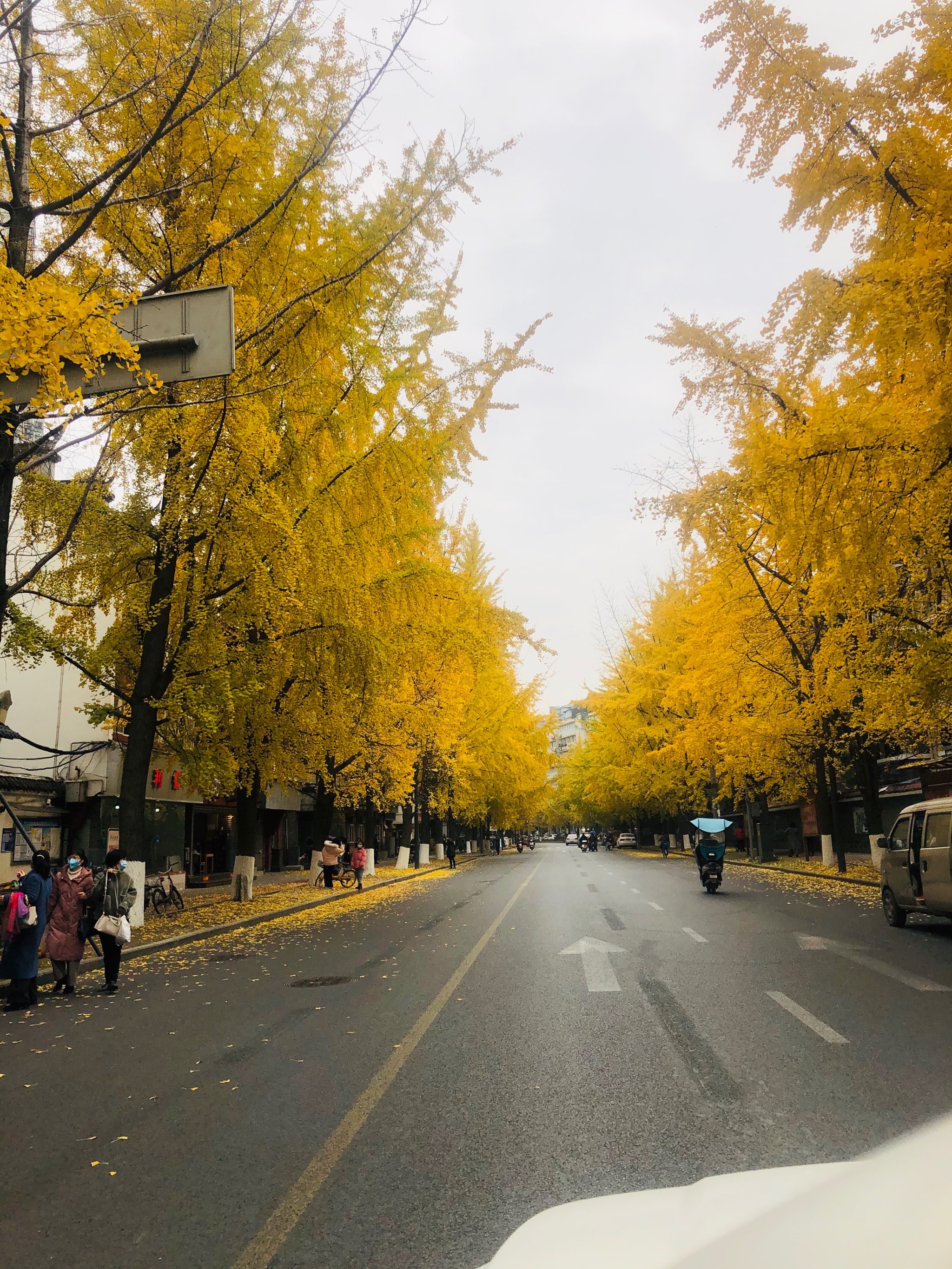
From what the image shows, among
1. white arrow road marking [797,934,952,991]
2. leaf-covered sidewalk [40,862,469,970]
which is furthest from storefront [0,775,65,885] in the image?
white arrow road marking [797,934,952,991]

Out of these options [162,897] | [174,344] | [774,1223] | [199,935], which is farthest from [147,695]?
[774,1223]

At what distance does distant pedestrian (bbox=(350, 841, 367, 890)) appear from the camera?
2505cm

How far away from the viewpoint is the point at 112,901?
10.3 metres

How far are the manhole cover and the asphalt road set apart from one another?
Result: 0.23 ft

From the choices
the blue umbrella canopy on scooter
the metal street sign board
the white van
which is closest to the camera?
the metal street sign board

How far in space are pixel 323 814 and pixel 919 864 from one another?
1910 cm

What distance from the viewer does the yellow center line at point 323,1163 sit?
11.3 feet

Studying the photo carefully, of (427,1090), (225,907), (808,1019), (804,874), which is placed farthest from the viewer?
(804,874)

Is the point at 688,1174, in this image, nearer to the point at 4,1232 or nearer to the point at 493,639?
the point at 4,1232

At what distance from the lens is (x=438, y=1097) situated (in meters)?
5.30

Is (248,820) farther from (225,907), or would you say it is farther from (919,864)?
(919,864)

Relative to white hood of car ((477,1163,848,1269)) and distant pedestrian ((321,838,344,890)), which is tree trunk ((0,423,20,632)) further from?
distant pedestrian ((321,838,344,890))

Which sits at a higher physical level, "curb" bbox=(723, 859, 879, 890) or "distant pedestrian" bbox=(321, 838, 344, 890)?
"distant pedestrian" bbox=(321, 838, 344, 890)

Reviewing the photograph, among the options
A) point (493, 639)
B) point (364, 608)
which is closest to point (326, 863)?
point (493, 639)
